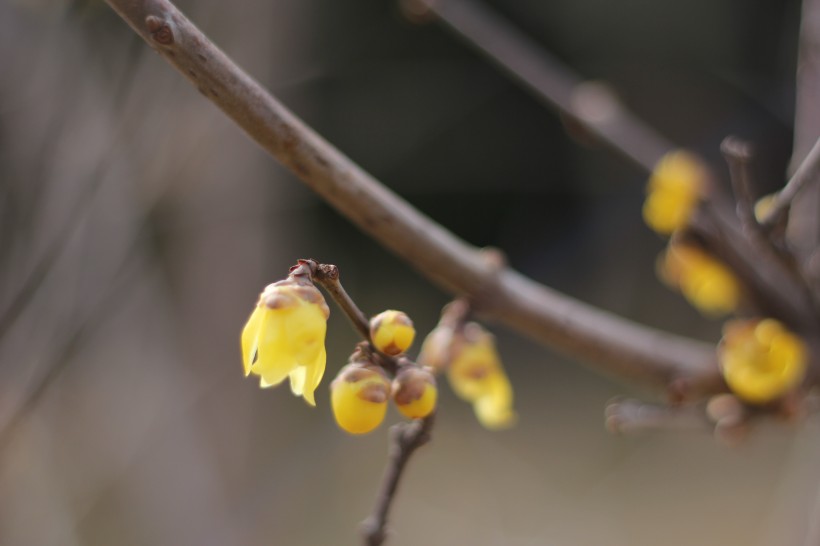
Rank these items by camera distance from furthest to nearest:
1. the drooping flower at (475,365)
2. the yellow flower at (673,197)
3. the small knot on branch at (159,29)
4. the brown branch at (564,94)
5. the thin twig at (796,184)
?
the brown branch at (564,94), the yellow flower at (673,197), the drooping flower at (475,365), the thin twig at (796,184), the small knot on branch at (159,29)

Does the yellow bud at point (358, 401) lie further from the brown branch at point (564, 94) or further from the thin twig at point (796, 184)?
the brown branch at point (564, 94)

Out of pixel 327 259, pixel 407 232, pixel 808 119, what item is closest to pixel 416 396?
pixel 407 232

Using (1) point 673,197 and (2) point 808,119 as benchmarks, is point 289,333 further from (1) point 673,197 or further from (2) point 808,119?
(2) point 808,119

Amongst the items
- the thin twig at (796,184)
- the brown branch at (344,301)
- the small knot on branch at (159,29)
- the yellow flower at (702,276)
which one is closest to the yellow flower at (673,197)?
the yellow flower at (702,276)

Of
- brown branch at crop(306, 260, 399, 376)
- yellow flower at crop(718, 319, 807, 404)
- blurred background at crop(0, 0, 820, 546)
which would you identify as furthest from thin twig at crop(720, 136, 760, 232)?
blurred background at crop(0, 0, 820, 546)

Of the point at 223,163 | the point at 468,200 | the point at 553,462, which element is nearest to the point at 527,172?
the point at 468,200

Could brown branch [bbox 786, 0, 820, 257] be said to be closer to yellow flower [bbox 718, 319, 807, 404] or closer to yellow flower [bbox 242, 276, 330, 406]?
yellow flower [bbox 718, 319, 807, 404]
